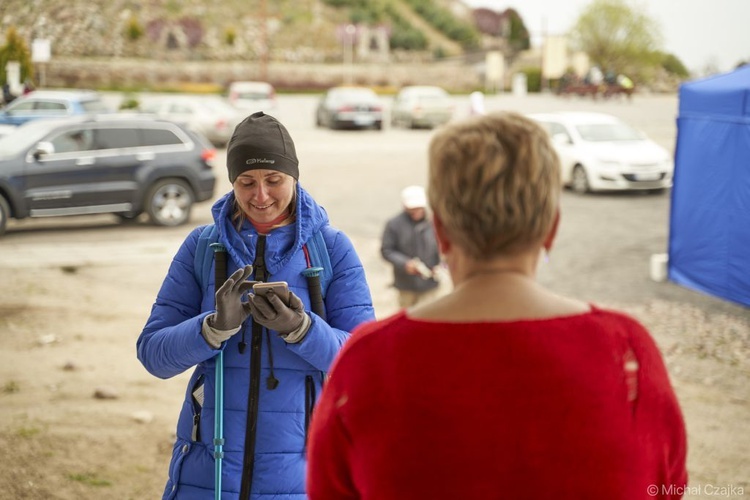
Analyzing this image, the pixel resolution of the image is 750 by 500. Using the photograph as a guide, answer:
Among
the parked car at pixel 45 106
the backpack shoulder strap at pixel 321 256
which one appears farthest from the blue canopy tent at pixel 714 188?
the parked car at pixel 45 106

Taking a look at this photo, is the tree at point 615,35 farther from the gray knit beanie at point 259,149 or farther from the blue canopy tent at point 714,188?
the gray knit beanie at point 259,149

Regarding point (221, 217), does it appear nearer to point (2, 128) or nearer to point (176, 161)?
point (176, 161)

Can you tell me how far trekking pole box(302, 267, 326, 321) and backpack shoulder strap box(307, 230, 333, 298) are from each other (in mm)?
26

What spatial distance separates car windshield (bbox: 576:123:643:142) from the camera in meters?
18.8

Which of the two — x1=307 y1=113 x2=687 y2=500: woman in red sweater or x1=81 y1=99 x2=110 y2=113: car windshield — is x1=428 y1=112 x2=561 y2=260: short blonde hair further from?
x1=81 y1=99 x2=110 y2=113: car windshield

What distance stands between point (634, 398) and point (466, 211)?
41 cm

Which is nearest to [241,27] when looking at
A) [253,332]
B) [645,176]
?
[645,176]

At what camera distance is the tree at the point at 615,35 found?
51125mm

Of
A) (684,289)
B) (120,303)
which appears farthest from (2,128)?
(684,289)

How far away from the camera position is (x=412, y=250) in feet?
26.8

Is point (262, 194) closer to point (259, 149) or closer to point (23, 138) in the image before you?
point (259, 149)

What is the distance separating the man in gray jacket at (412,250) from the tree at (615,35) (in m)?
43.2

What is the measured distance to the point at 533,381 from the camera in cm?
147

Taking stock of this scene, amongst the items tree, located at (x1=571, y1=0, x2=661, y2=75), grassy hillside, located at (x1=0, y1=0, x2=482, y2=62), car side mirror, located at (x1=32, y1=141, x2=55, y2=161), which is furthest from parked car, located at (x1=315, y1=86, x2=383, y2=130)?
tree, located at (x1=571, y1=0, x2=661, y2=75)
